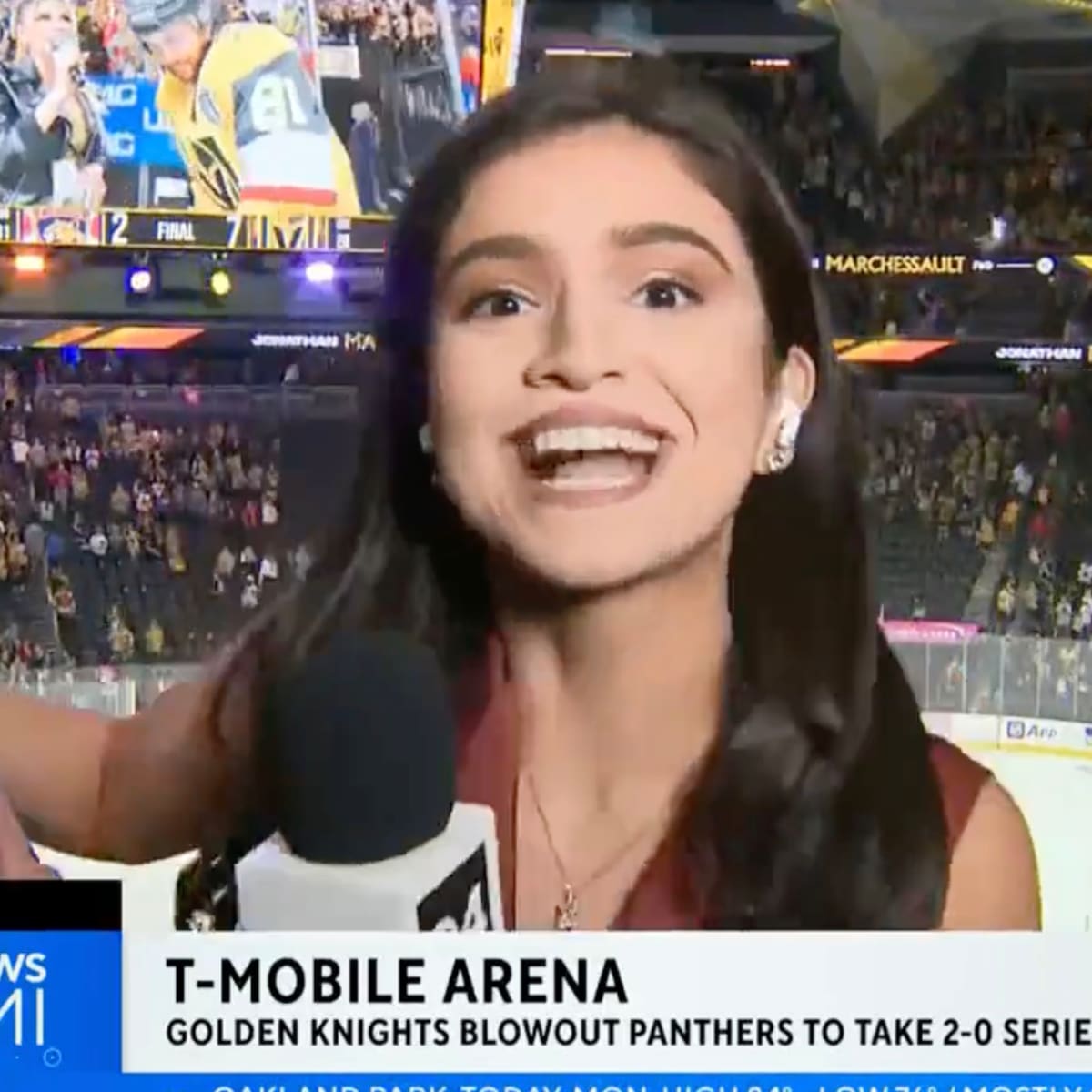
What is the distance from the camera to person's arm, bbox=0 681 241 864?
1.58m

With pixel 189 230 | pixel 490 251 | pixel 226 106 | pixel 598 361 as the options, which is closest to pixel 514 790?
pixel 598 361

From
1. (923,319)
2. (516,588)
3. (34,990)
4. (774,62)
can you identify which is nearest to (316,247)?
(516,588)

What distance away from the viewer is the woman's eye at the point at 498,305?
1.54 m

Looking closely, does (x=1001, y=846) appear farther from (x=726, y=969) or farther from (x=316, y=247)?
(x=316, y=247)

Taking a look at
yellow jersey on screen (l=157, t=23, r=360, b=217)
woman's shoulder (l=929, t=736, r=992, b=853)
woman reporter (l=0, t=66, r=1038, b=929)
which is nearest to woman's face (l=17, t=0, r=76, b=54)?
yellow jersey on screen (l=157, t=23, r=360, b=217)

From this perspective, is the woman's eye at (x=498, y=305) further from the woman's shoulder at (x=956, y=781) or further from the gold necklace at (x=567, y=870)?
the woman's shoulder at (x=956, y=781)

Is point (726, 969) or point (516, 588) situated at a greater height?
point (516, 588)

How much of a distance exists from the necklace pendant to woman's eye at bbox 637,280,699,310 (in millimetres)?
679

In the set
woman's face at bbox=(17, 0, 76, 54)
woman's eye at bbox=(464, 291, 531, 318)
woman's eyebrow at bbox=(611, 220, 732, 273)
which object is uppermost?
woman's face at bbox=(17, 0, 76, 54)

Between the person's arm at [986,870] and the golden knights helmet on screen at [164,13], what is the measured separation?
4.10 ft

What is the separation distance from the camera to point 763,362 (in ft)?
5.13

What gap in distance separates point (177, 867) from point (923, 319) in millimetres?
1060

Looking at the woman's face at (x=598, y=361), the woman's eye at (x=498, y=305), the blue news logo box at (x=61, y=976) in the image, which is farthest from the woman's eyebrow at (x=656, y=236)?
the blue news logo box at (x=61, y=976)

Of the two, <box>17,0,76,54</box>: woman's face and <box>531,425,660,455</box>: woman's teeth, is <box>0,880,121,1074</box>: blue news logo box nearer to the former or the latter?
<box>531,425,660,455</box>: woman's teeth
